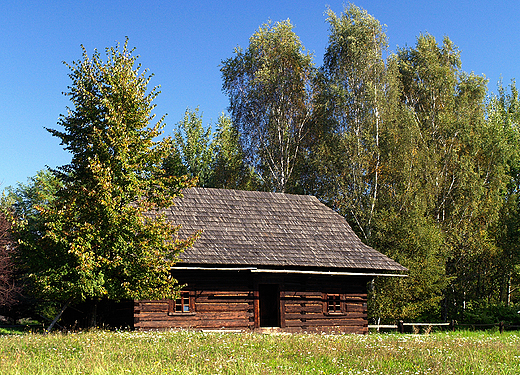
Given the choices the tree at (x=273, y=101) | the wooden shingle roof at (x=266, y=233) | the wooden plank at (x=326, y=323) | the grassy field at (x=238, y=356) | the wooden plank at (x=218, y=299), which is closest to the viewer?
the grassy field at (x=238, y=356)

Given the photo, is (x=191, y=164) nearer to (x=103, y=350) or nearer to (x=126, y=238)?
(x=126, y=238)

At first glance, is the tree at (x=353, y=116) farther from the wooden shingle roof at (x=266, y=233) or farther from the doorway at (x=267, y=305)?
the doorway at (x=267, y=305)

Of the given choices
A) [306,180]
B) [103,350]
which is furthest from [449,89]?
[103,350]

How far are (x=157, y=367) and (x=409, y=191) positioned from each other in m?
24.5

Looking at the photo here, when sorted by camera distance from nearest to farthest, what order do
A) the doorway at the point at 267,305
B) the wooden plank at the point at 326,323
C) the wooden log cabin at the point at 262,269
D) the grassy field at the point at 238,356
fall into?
the grassy field at the point at 238,356 < the wooden log cabin at the point at 262,269 < the wooden plank at the point at 326,323 < the doorway at the point at 267,305

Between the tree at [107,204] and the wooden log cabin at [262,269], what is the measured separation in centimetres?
292

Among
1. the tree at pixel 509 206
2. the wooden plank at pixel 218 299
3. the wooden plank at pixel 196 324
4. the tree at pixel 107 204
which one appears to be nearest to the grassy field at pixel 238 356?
the tree at pixel 107 204

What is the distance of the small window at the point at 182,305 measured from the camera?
21172mm

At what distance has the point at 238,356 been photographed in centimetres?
1268

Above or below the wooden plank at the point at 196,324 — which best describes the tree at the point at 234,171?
above

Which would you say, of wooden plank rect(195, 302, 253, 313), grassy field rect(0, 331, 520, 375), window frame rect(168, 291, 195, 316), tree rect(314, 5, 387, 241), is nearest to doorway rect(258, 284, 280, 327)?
wooden plank rect(195, 302, 253, 313)

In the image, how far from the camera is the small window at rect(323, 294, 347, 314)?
78.7ft

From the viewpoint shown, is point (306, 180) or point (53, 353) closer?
point (53, 353)

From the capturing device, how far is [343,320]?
24125mm
